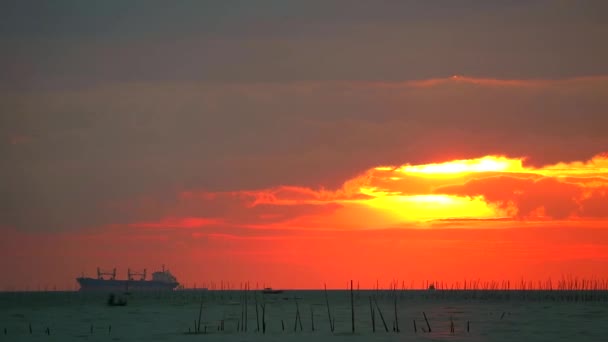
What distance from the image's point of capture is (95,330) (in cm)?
6034

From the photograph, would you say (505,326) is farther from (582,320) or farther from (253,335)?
(253,335)

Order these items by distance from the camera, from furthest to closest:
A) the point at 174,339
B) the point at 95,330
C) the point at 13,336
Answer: the point at 95,330, the point at 13,336, the point at 174,339

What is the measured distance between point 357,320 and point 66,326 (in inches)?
932

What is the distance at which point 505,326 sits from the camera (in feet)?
199

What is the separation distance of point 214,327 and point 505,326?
69.7 feet

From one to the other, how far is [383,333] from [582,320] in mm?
20515

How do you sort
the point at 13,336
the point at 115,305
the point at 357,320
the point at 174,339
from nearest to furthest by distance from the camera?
the point at 174,339, the point at 13,336, the point at 357,320, the point at 115,305

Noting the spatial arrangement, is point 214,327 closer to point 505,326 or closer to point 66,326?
point 66,326

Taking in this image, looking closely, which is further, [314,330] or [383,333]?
[314,330]

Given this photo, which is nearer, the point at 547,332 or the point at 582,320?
the point at 547,332

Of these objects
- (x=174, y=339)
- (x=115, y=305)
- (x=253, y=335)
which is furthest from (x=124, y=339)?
(x=115, y=305)

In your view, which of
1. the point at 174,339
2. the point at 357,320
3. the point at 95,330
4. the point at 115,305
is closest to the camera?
the point at 174,339

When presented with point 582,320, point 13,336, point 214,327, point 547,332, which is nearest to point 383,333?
point 547,332

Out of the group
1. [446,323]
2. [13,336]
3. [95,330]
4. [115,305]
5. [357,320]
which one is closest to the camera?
[13,336]
